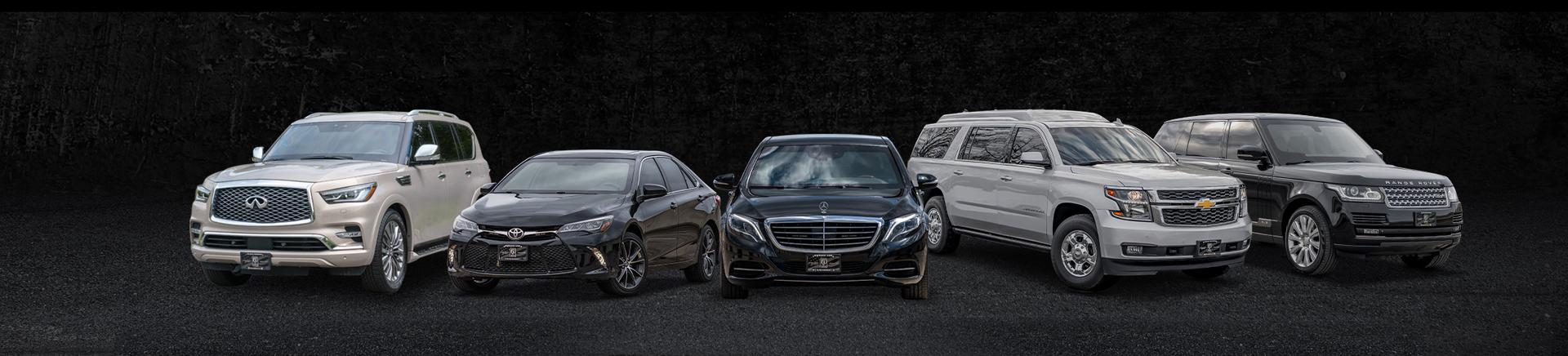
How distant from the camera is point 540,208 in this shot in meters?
8.12

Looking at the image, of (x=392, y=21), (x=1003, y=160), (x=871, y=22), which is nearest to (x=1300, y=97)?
(x=871, y=22)

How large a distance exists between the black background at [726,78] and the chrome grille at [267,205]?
52.4 ft

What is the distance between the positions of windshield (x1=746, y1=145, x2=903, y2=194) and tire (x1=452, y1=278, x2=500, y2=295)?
237 cm

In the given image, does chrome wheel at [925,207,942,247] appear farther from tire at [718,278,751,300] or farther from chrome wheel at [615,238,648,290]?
chrome wheel at [615,238,648,290]

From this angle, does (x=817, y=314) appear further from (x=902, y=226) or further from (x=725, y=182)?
(x=725, y=182)

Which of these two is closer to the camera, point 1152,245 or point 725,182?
point 1152,245

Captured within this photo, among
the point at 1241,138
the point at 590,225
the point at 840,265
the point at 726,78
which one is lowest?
the point at 840,265

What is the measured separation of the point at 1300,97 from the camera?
2384 cm

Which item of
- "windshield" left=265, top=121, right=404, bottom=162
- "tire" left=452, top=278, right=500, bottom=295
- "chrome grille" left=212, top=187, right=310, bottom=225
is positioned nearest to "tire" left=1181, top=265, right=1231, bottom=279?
"tire" left=452, top=278, right=500, bottom=295

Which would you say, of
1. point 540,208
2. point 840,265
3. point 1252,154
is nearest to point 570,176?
point 540,208

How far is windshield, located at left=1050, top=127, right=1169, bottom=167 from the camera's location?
9602mm

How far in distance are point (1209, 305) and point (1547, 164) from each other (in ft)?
67.7

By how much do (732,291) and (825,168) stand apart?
143 cm

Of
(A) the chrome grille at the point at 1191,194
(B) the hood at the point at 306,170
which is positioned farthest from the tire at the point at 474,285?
(A) the chrome grille at the point at 1191,194
